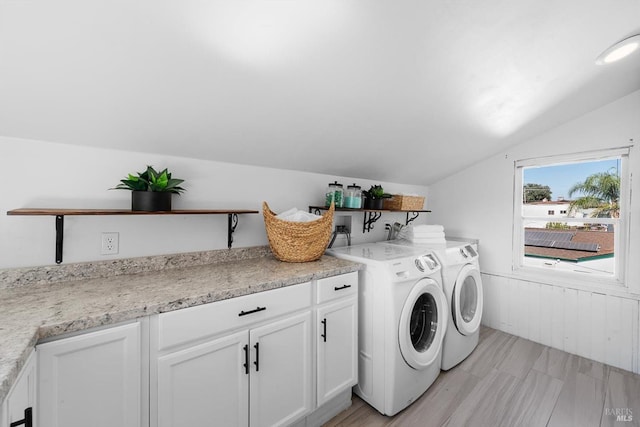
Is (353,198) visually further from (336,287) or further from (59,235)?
(59,235)

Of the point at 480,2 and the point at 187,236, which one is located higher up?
the point at 480,2

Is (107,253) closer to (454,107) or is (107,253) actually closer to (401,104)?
(401,104)

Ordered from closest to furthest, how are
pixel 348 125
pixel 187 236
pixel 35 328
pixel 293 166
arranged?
pixel 35 328 → pixel 187 236 → pixel 348 125 → pixel 293 166

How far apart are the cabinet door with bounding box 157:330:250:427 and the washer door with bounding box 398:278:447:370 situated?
3.13 ft

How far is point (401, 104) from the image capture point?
1648mm

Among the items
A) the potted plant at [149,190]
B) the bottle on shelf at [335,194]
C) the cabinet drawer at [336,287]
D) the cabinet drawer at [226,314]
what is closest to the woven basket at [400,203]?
the bottle on shelf at [335,194]

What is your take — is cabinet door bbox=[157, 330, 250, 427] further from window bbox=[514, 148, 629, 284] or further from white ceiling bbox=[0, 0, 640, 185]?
window bbox=[514, 148, 629, 284]

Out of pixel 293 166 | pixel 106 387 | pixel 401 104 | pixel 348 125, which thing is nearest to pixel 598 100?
pixel 401 104

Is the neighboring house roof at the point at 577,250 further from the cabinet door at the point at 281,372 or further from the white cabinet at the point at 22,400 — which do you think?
the white cabinet at the point at 22,400

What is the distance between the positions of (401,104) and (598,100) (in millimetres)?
1756

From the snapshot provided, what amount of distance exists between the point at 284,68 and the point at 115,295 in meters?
1.18

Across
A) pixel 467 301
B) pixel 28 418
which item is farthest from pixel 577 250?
pixel 28 418

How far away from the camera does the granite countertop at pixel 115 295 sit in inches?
29.2

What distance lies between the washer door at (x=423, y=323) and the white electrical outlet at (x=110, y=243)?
5.34ft
